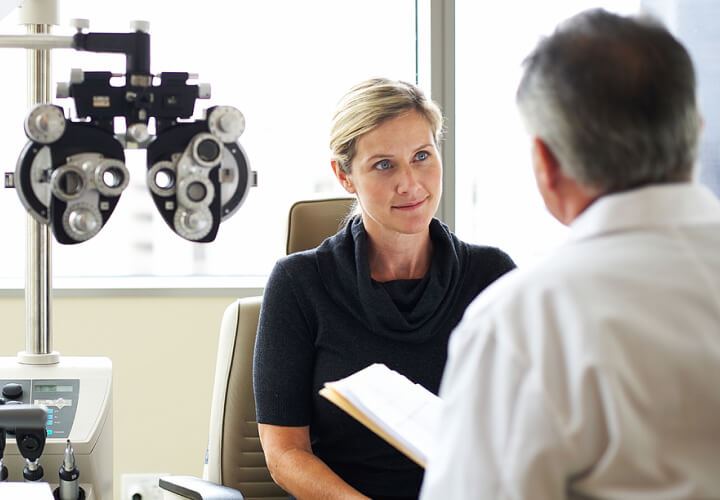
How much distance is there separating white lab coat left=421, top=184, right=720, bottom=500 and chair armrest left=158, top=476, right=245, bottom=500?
34.3 inches

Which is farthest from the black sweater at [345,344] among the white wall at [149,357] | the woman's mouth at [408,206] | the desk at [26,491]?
the white wall at [149,357]

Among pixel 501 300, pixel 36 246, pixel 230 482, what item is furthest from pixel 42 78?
pixel 501 300

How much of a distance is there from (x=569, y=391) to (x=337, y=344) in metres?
0.99

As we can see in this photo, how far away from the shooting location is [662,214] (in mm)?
743

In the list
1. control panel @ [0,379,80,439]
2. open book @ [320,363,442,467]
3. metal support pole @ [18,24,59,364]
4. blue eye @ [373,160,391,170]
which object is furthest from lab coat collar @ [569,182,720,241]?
metal support pole @ [18,24,59,364]

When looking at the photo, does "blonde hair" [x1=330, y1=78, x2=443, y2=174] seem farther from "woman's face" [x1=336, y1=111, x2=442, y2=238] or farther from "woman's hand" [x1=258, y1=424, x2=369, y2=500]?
"woman's hand" [x1=258, y1=424, x2=369, y2=500]

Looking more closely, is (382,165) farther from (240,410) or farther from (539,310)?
(539,310)

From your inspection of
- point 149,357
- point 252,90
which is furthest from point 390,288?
point 252,90

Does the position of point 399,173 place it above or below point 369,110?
below

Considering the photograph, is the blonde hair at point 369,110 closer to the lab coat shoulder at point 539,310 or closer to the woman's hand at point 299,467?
the woman's hand at point 299,467

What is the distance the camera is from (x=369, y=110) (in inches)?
65.7

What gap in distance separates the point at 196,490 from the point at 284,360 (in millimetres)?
290

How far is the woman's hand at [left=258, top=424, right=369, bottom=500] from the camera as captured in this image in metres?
1.51

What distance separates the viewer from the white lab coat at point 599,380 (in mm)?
671
